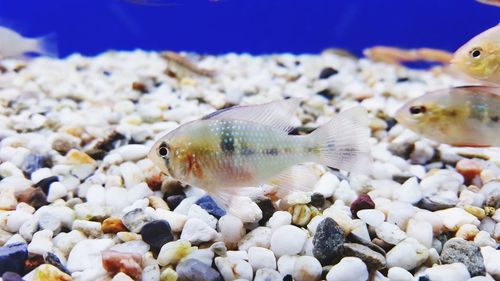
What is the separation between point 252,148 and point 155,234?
0.59 meters

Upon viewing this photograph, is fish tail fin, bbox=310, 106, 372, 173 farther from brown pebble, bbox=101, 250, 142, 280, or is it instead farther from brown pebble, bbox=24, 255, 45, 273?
brown pebble, bbox=24, 255, 45, 273

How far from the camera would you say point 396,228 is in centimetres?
224

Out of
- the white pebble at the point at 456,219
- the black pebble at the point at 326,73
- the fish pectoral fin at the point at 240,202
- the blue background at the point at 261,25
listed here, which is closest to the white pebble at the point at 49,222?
the fish pectoral fin at the point at 240,202

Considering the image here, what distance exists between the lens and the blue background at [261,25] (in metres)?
6.95

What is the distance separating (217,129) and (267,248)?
59 cm

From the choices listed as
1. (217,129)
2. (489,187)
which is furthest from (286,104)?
(489,187)

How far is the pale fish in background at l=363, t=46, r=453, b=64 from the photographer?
Answer: 7182mm

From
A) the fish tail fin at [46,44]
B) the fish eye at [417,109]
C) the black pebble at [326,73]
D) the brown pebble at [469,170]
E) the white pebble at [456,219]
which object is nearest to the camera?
the white pebble at [456,219]

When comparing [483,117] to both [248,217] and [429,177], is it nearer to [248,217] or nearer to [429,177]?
[429,177]

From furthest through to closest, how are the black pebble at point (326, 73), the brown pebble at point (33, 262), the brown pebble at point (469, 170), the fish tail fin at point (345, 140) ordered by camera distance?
the black pebble at point (326, 73) < the brown pebble at point (469, 170) < the fish tail fin at point (345, 140) < the brown pebble at point (33, 262)

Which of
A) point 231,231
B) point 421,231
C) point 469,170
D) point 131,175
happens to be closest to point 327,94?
point 469,170

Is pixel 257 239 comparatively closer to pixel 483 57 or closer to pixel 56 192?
pixel 56 192

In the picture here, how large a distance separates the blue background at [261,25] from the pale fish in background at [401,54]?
212 millimetres

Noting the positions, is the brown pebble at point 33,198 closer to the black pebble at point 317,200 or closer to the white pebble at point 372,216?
the black pebble at point 317,200
